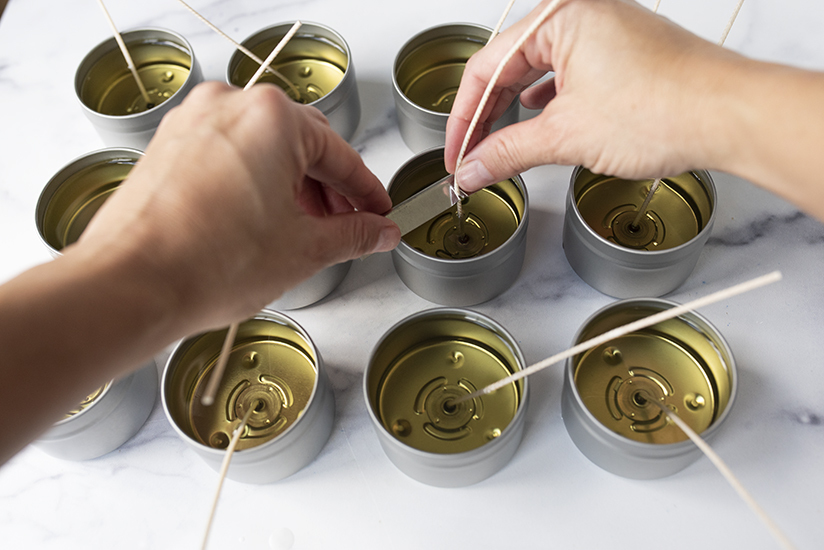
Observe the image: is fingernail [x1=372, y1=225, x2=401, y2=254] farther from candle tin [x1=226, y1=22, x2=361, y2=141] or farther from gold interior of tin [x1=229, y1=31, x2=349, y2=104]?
gold interior of tin [x1=229, y1=31, x2=349, y2=104]

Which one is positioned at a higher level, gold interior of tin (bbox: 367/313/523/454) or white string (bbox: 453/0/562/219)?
white string (bbox: 453/0/562/219)

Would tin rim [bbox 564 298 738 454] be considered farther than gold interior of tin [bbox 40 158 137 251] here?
No

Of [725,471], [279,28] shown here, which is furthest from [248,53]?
[725,471]

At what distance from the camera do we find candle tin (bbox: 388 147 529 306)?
90 centimetres

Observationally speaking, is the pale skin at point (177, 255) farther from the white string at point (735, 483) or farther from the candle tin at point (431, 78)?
the white string at point (735, 483)

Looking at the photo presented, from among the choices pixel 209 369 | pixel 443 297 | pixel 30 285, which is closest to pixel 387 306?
pixel 443 297

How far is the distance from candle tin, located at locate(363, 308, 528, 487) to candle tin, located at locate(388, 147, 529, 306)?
0.18ft

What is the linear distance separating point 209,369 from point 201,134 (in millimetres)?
420

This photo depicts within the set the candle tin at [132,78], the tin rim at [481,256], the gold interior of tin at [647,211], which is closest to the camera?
the tin rim at [481,256]

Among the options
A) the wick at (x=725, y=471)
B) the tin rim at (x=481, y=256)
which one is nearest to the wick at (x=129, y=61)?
the tin rim at (x=481, y=256)

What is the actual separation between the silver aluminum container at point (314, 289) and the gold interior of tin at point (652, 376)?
1.23 feet

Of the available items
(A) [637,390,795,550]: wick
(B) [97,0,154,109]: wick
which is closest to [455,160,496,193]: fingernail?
(A) [637,390,795,550]: wick

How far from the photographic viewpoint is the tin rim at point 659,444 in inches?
29.6

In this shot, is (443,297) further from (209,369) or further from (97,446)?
(97,446)
